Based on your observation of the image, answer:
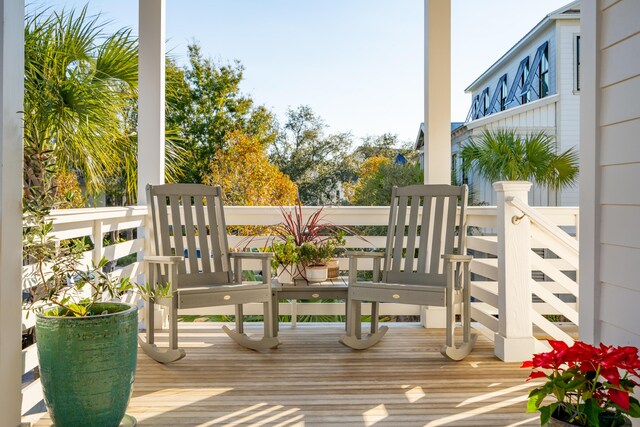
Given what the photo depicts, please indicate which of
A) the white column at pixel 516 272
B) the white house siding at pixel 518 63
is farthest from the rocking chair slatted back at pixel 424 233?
the white house siding at pixel 518 63

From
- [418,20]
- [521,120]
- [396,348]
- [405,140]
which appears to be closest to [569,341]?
[396,348]

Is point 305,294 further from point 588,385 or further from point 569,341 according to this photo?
point 588,385

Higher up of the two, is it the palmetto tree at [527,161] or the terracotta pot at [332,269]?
the palmetto tree at [527,161]

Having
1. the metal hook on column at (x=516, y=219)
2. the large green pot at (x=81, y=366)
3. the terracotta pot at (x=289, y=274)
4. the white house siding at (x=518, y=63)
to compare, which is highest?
the white house siding at (x=518, y=63)

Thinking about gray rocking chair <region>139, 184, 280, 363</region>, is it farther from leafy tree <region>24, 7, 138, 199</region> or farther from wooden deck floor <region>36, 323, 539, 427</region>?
leafy tree <region>24, 7, 138, 199</region>

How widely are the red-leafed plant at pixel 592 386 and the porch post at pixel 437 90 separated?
257 cm

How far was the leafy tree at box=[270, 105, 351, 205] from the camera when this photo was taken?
1370 centimetres

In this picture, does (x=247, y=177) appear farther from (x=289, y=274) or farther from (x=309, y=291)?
(x=309, y=291)

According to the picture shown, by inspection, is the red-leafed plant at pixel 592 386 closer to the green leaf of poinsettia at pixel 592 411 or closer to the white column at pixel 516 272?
the green leaf of poinsettia at pixel 592 411

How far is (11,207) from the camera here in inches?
85.5

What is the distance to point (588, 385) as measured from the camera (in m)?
1.72

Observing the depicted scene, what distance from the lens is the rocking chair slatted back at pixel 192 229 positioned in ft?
12.6

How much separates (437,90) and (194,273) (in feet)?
7.11

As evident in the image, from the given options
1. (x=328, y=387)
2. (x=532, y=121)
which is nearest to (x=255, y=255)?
(x=328, y=387)
